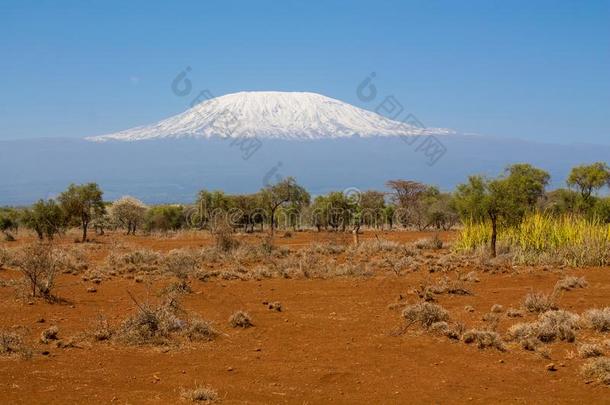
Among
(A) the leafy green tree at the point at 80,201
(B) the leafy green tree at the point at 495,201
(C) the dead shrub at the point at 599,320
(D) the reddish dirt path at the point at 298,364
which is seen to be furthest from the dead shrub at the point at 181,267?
(A) the leafy green tree at the point at 80,201

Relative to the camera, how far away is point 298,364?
830 centimetres

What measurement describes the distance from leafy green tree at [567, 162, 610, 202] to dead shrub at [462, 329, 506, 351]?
1212 inches

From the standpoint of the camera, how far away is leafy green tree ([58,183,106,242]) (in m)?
31.6

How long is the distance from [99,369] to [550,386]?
618 cm

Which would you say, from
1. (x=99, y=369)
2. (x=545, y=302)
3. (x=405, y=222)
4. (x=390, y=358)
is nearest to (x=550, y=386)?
(x=390, y=358)

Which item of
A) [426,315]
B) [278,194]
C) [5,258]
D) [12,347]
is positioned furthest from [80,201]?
[426,315]

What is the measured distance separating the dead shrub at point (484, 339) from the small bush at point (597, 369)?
4.63 ft

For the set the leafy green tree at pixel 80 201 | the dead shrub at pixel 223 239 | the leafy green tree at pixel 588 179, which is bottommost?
the dead shrub at pixel 223 239

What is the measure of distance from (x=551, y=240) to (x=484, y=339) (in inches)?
488

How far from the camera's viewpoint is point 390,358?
28.2ft

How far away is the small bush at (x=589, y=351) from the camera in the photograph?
27.5 ft

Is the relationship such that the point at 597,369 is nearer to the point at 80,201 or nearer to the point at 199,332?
the point at 199,332

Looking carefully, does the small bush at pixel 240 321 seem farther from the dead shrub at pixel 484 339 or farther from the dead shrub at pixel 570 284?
the dead shrub at pixel 570 284

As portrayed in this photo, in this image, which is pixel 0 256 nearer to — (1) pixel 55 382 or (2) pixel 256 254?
(2) pixel 256 254
